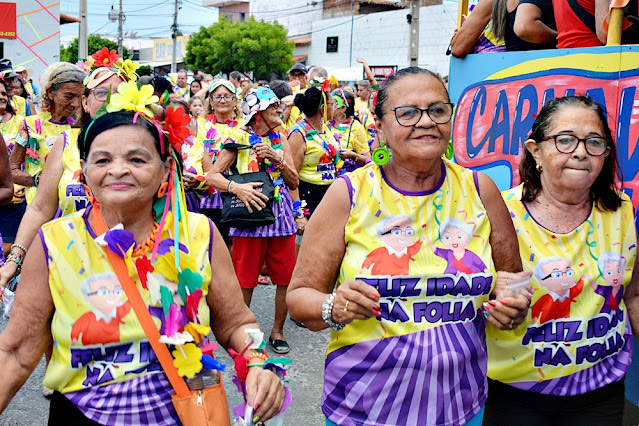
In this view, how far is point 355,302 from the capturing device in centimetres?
212

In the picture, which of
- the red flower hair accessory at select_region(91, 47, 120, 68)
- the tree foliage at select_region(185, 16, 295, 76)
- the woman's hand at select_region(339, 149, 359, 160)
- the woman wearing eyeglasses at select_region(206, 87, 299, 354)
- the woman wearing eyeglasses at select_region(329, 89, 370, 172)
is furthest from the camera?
the tree foliage at select_region(185, 16, 295, 76)

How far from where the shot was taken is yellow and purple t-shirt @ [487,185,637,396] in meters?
2.55

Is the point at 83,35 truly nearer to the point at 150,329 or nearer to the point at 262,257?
the point at 262,257

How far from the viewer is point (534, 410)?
8.60 feet

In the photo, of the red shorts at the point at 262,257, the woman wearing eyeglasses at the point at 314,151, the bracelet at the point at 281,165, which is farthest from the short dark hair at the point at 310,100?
the red shorts at the point at 262,257

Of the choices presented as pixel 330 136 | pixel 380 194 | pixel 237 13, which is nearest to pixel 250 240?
pixel 330 136

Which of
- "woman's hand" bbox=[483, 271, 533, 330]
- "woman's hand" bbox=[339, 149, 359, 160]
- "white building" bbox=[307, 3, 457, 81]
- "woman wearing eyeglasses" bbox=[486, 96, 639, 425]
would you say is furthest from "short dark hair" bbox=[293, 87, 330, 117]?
"white building" bbox=[307, 3, 457, 81]

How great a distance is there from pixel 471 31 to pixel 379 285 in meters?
2.79

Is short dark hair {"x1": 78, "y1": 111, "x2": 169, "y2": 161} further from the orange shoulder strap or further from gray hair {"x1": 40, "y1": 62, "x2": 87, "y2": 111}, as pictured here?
gray hair {"x1": 40, "y1": 62, "x2": 87, "y2": 111}

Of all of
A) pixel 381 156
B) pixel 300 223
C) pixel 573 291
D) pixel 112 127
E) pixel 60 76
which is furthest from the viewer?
pixel 300 223

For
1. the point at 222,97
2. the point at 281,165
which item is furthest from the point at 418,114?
the point at 222,97

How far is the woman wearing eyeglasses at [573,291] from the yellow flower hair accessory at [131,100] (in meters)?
1.51

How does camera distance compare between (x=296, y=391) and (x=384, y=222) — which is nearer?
(x=384, y=222)

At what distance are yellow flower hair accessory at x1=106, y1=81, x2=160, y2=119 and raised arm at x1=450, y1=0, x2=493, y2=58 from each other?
2768mm
